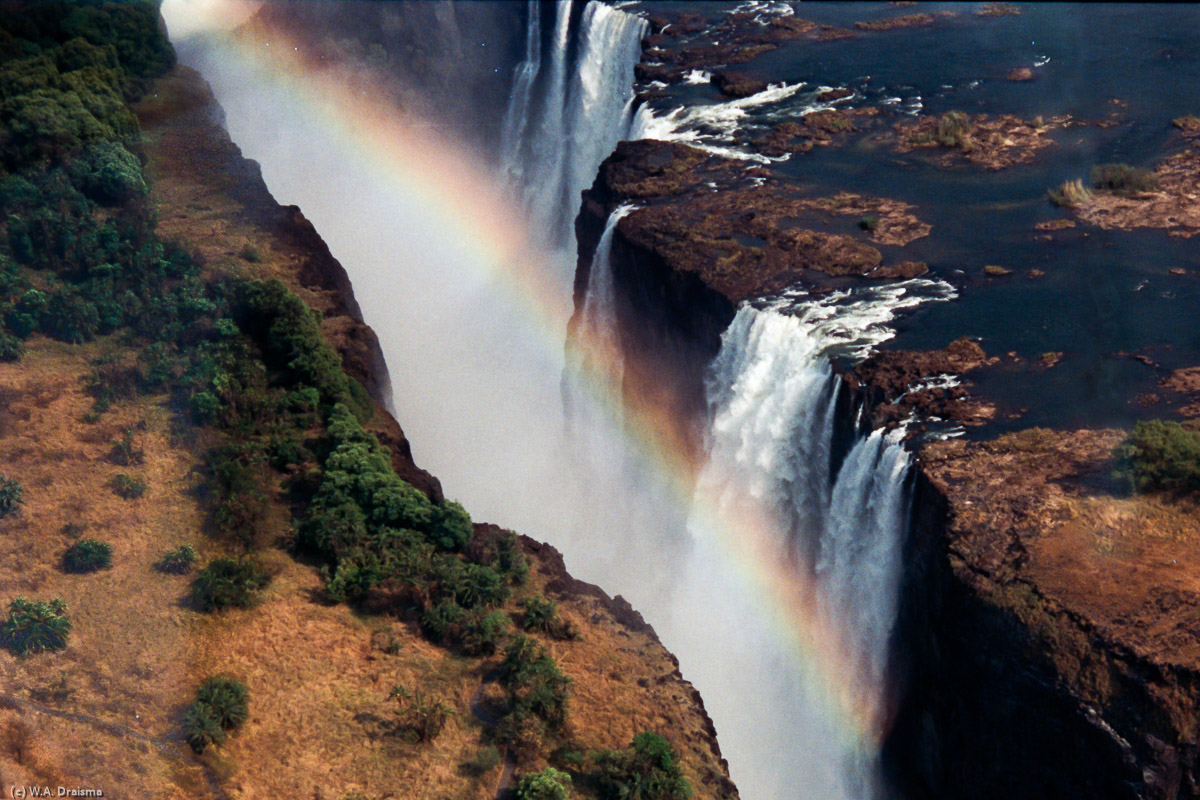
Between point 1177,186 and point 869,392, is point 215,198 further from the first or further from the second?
point 1177,186

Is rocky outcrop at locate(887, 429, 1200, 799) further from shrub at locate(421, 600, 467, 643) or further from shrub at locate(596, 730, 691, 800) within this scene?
shrub at locate(421, 600, 467, 643)

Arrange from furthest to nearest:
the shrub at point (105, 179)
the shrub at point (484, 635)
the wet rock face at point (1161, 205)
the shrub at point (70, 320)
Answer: the shrub at point (105, 179) < the wet rock face at point (1161, 205) < the shrub at point (70, 320) < the shrub at point (484, 635)

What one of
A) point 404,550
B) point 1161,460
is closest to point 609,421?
point 404,550

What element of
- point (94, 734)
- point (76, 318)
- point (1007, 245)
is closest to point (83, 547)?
point (94, 734)

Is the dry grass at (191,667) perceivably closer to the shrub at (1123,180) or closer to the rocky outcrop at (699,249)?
the rocky outcrop at (699,249)

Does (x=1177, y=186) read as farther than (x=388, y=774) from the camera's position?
Yes

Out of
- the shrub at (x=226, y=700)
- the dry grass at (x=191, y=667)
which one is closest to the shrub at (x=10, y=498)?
the dry grass at (x=191, y=667)

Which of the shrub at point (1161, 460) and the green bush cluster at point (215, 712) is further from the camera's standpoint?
the shrub at point (1161, 460)
